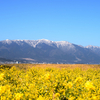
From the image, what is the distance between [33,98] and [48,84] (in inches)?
43.4

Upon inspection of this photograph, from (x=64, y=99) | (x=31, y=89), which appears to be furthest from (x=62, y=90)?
(x=31, y=89)

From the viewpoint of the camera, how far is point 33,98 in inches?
187

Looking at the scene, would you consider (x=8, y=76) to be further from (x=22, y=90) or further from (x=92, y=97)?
(x=92, y=97)

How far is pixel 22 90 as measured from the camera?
215 inches

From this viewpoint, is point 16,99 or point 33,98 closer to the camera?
point 16,99

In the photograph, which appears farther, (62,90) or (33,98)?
(62,90)

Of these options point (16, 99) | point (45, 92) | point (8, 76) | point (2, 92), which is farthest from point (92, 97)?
point (8, 76)

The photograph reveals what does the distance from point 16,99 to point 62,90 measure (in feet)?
6.03

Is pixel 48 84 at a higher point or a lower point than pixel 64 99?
higher

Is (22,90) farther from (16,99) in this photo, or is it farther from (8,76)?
(8,76)

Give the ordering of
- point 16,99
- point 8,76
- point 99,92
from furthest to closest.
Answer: point 8,76 → point 99,92 → point 16,99

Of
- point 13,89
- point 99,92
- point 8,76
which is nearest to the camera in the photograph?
point 99,92

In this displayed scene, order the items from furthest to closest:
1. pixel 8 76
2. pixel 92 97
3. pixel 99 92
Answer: pixel 8 76 → pixel 99 92 → pixel 92 97

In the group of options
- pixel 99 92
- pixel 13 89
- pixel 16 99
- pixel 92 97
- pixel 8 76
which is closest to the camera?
pixel 16 99
